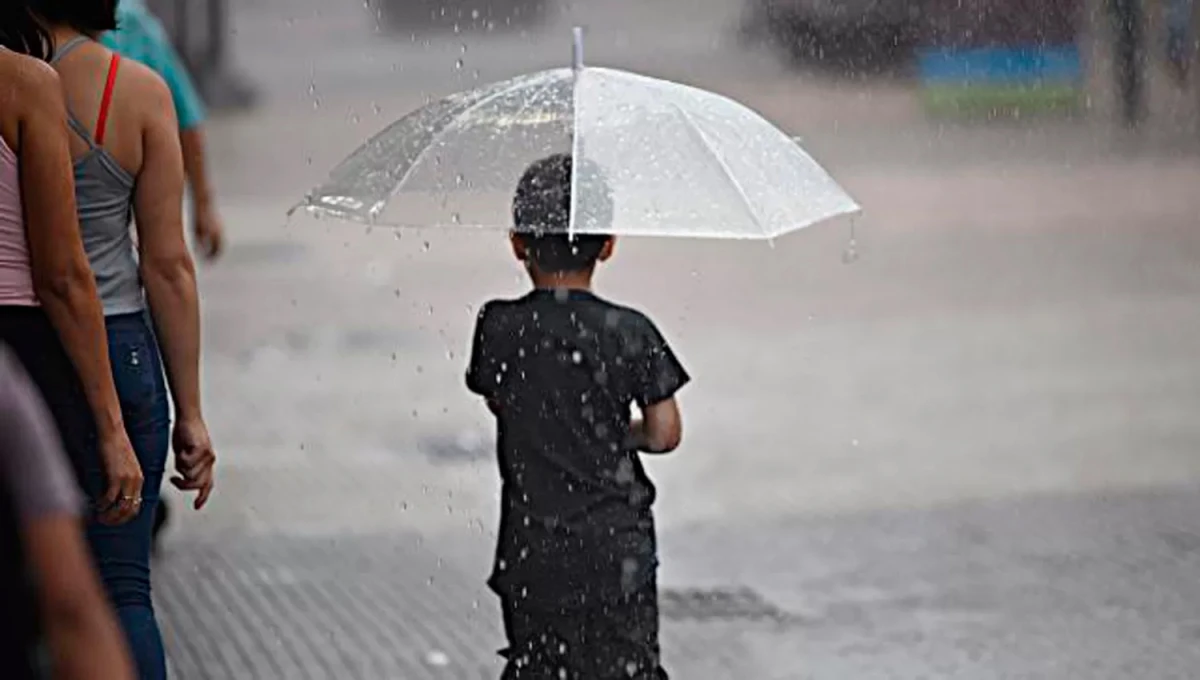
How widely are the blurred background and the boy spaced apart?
2141 millimetres

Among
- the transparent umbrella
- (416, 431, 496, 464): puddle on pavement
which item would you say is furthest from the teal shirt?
(416, 431, 496, 464): puddle on pavement

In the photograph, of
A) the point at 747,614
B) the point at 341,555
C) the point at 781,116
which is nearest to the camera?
the point at 747,614

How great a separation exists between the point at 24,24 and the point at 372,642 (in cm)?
284

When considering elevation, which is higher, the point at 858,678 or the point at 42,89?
the point at 42,89

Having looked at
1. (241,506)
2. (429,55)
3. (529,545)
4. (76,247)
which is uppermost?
(76,247)

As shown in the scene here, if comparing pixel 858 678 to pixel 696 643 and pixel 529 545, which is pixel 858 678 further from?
pixel 529 545

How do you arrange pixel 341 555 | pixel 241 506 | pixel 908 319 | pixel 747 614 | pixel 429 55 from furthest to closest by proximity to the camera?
pixel 429 55
pixel 908 319
pixel 241 506
pixel 341 555
pixel 747 614

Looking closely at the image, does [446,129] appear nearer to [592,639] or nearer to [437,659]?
[592,639]

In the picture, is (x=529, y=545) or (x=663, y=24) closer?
(x=529, y=545)

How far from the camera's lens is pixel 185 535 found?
8281 millimetres

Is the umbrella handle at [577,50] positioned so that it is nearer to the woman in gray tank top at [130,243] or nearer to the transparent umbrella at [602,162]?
the transparent umbrella at [602,162]

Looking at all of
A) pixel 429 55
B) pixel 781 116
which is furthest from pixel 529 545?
pixel 429 55

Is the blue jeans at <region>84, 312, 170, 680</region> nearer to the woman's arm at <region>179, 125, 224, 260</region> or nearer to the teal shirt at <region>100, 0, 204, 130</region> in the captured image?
the teal shirt at <region>100, 0, 204, 130</region>

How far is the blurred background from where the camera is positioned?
281 inches
